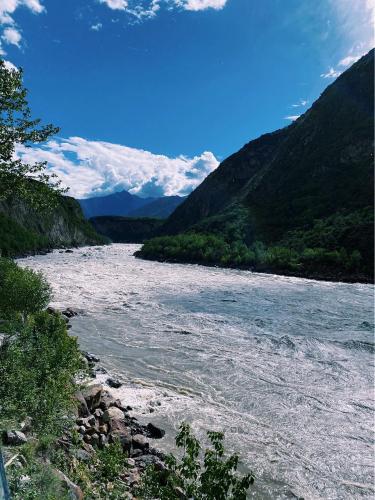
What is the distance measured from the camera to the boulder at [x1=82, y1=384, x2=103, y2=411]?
10984mm

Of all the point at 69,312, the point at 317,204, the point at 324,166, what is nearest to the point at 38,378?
the point at 69,312

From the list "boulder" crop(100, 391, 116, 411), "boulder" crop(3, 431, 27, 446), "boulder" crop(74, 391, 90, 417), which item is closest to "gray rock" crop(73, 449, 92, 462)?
"boulder" crop(3, 431, 27, 446)

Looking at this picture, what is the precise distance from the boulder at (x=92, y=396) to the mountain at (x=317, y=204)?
42.1 m

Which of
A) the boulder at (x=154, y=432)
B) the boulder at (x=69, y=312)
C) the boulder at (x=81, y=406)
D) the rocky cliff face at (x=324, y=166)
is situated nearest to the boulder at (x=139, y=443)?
the boulder at (x=154, y=432)

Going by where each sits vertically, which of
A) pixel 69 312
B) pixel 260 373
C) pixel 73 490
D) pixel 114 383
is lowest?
pixel 260 373

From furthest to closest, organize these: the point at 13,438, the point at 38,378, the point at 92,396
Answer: the point at 92,396
the point at 38,378
the point at 13,438

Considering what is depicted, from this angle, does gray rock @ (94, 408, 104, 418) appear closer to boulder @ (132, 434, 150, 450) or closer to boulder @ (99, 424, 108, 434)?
boulder @ (99, 424, 108, 434)

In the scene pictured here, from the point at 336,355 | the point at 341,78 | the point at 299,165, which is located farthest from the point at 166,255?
the point at 341,78

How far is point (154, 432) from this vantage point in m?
10.5

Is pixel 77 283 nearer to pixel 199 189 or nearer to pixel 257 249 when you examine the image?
pixel 257 249

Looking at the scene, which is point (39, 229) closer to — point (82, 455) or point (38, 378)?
point (38, 378)

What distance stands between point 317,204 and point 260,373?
70.4 m

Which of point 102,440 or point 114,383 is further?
point 114,383

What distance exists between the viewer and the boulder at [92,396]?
10984 mm
